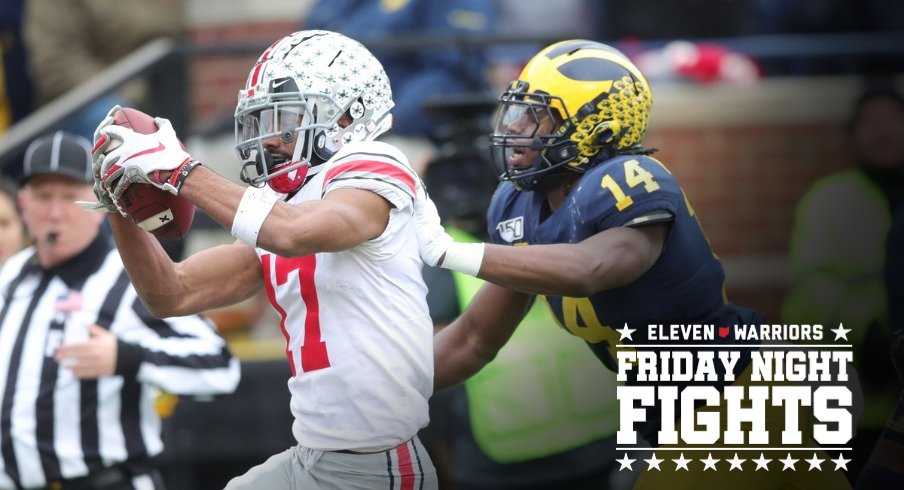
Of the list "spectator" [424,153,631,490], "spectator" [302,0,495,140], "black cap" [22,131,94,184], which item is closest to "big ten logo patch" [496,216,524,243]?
"spectator" [424,153,631,490]

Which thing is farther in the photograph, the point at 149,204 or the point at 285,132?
the point at 285,132

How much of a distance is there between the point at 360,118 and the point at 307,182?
0.22 meters

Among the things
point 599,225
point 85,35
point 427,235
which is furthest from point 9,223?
point 599,225

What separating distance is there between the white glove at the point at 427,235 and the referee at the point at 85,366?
1.71 metres

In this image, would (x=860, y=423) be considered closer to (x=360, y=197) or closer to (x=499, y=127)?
(x=499, y=127)

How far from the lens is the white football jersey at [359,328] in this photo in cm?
364

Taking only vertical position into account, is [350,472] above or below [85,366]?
below

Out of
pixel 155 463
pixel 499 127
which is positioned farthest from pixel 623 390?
pixel 155 463

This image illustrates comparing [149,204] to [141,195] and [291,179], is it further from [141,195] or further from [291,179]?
[291,179]

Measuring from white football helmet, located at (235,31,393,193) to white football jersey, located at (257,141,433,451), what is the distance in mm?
83

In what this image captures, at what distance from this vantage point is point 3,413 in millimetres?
5234

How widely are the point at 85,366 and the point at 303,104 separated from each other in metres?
1.84

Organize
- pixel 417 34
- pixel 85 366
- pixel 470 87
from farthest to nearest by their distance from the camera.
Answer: pixel 417 34
pixel 470 87
pixel 85 366

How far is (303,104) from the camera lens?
146 inches
